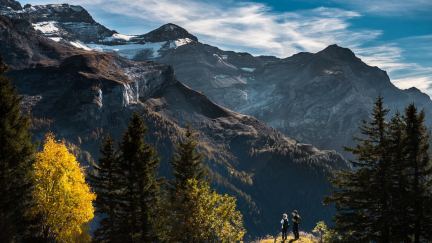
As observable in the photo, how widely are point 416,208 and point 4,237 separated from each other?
27.9m

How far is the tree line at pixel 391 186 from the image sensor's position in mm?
35500

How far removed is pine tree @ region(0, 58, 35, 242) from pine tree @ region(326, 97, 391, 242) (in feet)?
75.0

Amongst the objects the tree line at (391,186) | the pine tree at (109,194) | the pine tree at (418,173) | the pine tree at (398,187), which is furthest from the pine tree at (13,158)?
the pine tree at (418,173)

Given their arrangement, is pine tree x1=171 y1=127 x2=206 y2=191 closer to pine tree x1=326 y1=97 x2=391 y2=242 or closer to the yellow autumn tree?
the yellow autumn tree

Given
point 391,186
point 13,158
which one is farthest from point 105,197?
point 391,186

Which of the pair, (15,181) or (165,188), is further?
(165,188)

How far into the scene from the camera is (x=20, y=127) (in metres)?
39.2

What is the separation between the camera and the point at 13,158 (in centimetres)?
3859

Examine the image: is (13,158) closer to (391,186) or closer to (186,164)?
(186,164)

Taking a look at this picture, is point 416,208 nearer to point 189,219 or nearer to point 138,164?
point 189,219

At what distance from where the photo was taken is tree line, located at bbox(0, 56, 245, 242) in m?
38.9

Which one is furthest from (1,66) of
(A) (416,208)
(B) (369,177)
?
(A) (416,208)

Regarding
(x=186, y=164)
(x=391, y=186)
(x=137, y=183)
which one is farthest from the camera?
(x=186, y=164)

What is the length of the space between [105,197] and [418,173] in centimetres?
2561
